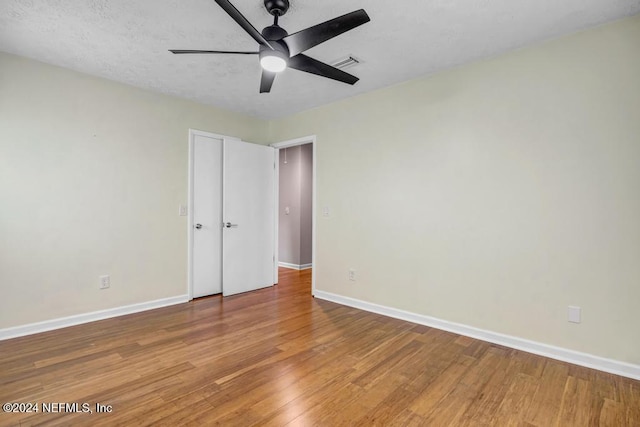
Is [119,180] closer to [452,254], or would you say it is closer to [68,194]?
[68,194]

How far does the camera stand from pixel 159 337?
2848 mm

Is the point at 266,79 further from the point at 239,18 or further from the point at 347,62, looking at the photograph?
the point at 347,62

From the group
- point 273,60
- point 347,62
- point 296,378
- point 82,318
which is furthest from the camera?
point 82,318

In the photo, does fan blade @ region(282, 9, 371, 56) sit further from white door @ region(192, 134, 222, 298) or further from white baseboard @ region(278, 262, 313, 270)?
white baseboard @ region(278, 262, 313, 270)

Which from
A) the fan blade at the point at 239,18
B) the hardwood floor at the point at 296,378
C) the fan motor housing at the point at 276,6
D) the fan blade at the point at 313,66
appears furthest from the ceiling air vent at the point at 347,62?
the hardwood floor at the point at 296,378

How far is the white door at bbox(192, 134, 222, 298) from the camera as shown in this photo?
13.2 ft

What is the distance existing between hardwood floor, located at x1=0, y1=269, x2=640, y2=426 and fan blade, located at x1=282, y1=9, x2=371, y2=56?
2.18 metres

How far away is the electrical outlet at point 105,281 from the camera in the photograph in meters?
3.28

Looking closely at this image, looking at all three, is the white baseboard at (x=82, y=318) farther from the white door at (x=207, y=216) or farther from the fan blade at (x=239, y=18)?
the fan blade at (x=239, y=18)

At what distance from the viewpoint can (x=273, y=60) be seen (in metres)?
2.04

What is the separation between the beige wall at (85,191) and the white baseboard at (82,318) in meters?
0.05

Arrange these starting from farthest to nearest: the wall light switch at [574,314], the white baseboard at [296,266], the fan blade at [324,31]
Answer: the white baseboard at [296,266]
the wall light switch at [574,314]
the fan blade at [324,31]

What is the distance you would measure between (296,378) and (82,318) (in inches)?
94.9

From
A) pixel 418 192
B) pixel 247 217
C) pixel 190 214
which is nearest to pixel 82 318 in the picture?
pixel 190 214
